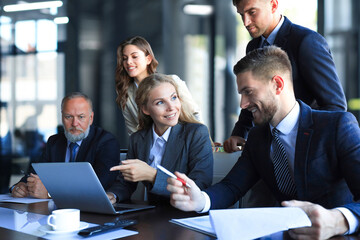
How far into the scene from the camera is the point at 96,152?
2.48 meters

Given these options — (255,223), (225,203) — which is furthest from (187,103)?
(255,223)

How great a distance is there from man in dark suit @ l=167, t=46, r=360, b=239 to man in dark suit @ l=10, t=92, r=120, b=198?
916 millimetres

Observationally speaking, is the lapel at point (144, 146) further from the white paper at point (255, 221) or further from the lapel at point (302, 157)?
the white paper at point (255, 221)

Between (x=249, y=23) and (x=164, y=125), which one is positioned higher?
(x=249, y=23)

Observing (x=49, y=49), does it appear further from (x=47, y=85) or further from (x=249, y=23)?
(x=249, y=23)

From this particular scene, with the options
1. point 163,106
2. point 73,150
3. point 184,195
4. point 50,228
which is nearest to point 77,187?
point 50,228

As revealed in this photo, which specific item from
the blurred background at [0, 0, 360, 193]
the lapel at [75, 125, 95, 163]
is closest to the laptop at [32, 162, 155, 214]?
the lapel at [75, 125, 95, 163]

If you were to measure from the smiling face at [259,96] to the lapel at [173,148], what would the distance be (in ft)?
1.54

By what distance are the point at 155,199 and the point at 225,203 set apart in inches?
15.9

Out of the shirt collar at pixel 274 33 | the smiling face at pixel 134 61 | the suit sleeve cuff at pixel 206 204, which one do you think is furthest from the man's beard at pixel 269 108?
the smiling face at pixel 134 61

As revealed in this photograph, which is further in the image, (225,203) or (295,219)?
(225,203)

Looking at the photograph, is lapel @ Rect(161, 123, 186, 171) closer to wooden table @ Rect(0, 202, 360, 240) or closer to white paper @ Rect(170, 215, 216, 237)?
wooden table @ Rect(0, 202, 360, 240)

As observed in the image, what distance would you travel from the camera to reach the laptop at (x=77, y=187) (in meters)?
1.43

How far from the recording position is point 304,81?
6.59 ft
